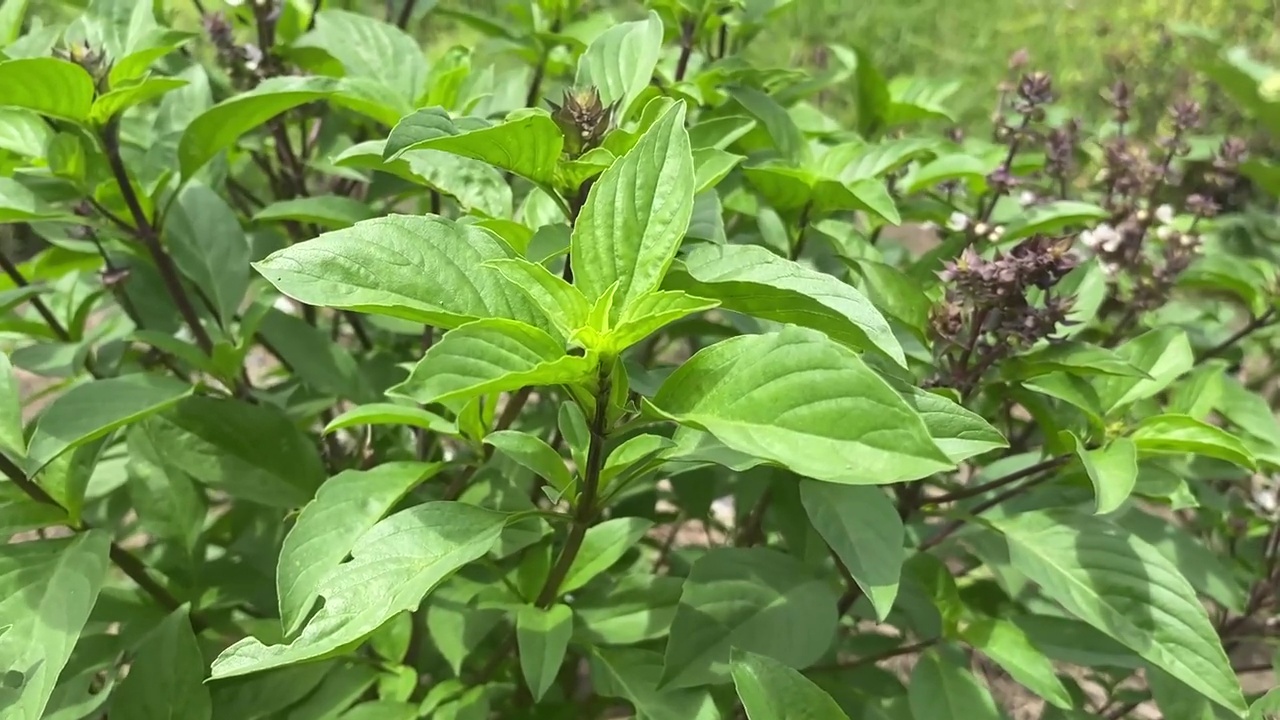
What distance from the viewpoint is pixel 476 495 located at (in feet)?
3.16

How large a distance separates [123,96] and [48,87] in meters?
0.06

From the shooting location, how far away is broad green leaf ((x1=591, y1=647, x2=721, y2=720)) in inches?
30.3

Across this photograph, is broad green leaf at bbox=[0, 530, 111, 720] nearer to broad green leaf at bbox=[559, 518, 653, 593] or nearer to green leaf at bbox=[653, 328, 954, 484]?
broad green leaf at bbox=[559, 518, 653, 593]

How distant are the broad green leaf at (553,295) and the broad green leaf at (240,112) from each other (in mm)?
355

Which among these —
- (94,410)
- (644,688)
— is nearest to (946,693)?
(644,688)

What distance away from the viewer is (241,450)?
2.98 ft

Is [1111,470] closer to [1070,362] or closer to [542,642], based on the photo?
[1070,362]

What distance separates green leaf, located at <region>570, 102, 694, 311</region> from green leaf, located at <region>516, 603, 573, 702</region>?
329 mm

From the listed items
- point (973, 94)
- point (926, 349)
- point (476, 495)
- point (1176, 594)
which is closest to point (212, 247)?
point (476, 495)

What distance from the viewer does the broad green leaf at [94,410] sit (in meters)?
0.74

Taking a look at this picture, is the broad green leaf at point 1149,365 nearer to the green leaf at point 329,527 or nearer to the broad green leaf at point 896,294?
the broad green leaf at point 896,294

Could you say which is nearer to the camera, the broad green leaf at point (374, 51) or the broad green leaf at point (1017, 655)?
the broad green leaf at point (1017, 655)

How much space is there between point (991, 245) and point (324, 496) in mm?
800

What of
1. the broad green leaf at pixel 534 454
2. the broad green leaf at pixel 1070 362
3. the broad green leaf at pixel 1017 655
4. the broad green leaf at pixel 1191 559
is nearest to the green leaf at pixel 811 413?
the broad green leaf at pixel 534 454
